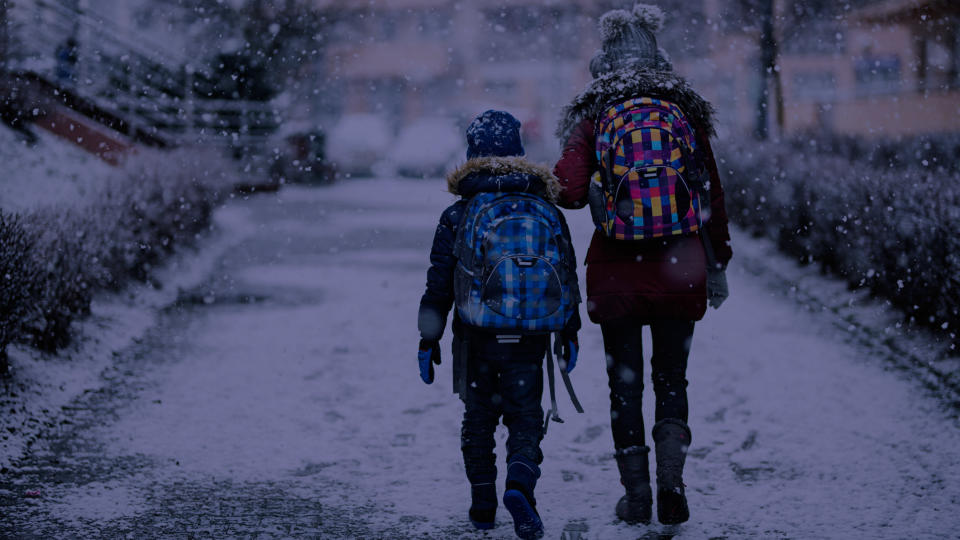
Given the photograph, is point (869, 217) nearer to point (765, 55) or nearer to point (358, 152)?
point (765, 55)

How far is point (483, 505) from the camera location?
4.07 metres

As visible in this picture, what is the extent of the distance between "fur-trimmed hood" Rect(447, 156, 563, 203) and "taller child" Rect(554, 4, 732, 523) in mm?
86

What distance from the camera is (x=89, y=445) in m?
5.26

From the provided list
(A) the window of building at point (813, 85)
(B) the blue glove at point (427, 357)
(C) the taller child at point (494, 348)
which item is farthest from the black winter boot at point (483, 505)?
(A) the window of building at point (813, 85)

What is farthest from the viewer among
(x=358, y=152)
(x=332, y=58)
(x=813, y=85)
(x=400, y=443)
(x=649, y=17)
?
(x=813, y=85)

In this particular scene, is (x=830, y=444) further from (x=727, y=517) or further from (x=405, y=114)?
(x=405, y=114)

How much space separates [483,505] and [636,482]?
23.3 inches

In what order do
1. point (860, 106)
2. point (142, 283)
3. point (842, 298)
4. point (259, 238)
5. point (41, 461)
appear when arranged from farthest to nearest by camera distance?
1. point (860, 106)
2. point (259, 238)
3. point (142, 283)
4. point (842, 298)
5. point (41, 461)

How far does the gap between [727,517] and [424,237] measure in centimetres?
1051

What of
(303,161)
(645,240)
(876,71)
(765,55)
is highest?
(876,71)

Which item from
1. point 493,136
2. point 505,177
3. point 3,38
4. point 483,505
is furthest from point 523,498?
point 3,38

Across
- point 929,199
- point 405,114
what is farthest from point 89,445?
point 405,114

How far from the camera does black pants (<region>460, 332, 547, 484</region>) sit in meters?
3.95

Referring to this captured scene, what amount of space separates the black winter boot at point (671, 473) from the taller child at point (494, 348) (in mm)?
459
